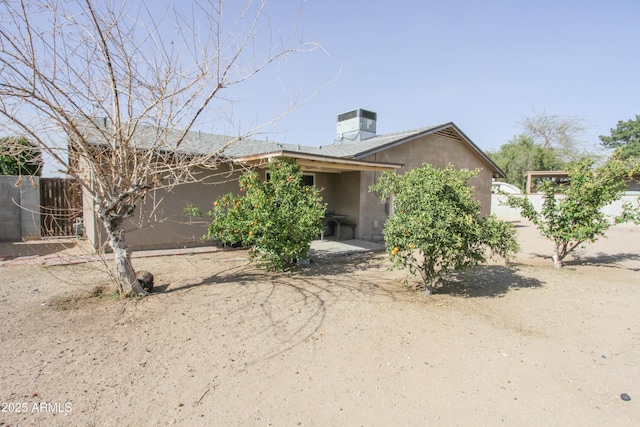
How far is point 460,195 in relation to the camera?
15.5 feet

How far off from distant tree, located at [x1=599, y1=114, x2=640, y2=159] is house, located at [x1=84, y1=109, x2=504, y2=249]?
3648 centimetres

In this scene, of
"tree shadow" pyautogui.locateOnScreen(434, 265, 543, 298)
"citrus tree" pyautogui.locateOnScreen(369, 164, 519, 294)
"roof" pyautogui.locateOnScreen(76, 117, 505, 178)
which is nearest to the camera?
"citrus tree" pyautogui.locateOnScreen(369, 164, 519, 294)

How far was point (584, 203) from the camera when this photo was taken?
6906mm

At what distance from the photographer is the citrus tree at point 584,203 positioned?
6.76 meters

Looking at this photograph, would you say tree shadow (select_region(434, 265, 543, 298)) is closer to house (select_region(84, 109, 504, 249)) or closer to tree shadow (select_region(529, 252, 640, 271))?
tree shadow (select_region(529, 252, 640, 271))

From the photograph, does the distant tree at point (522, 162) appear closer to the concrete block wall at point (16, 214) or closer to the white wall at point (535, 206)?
the white wall at point (535, 206)

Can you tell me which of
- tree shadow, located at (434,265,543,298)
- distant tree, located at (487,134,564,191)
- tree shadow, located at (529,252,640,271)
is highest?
distant tree, located at (487,134,564,191)

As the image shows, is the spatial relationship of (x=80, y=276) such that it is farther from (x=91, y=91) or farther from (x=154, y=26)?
(x=154, y=26)

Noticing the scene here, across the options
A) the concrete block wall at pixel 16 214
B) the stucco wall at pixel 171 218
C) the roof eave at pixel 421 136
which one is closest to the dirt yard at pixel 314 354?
the stucco wall at pixel 171 218

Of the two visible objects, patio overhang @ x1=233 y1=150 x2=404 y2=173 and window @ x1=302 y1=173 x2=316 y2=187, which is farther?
window @ x1=302 y1=173 x2=316 y2=187

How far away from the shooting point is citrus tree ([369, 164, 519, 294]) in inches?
178

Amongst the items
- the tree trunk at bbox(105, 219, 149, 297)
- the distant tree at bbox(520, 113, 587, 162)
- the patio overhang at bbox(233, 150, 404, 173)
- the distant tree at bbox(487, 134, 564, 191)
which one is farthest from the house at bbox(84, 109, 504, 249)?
the distant tree at bbox(520, 113, 587, 162)

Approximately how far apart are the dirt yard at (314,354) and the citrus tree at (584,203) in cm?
164

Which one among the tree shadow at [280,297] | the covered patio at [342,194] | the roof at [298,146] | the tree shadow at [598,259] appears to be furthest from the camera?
the covered patio at [342,194]
